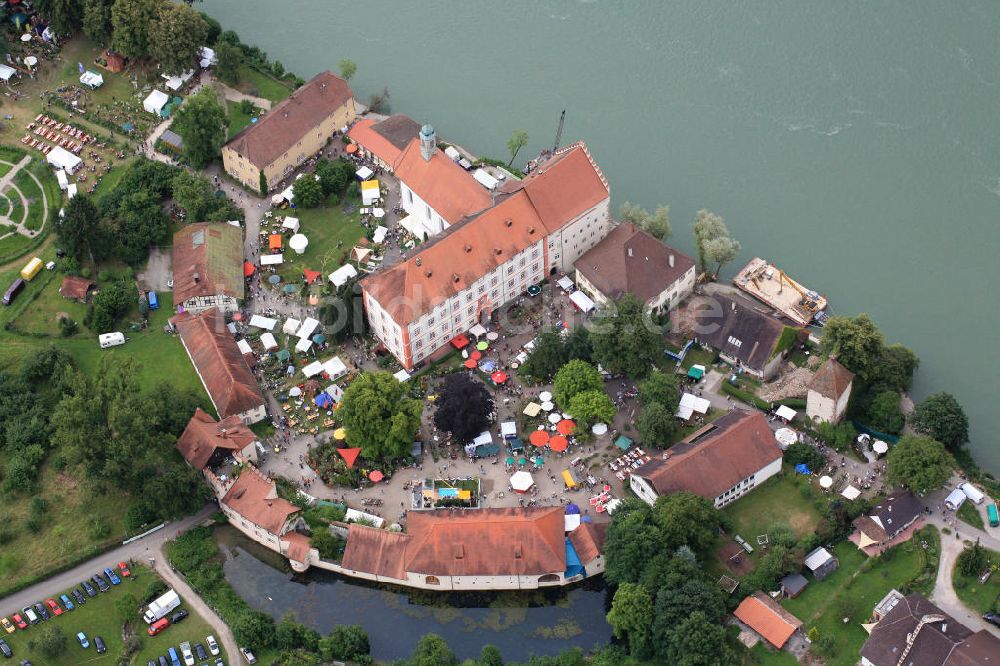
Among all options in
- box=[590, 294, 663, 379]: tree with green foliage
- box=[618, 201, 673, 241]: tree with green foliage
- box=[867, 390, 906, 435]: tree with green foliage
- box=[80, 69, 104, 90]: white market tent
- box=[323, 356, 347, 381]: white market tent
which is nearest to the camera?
box=[867, 390, 906, 435]: tree with green foliage

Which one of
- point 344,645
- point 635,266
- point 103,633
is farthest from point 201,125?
point 344,645

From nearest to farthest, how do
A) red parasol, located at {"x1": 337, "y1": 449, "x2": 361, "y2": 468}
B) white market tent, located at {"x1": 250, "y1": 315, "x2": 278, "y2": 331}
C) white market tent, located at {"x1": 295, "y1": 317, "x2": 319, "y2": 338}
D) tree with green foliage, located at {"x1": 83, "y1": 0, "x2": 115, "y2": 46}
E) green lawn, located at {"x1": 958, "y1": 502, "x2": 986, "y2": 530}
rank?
green lawn, located at {"x1": 958, "y1": 502, "x2": 986, "y2": 530}
red parasol, located at {"x1": 337, "y1": 449, "x2": 361, "y2": 468}
white market tent, located at {"x1": 295, "y1": 317, "x2": 319, "y2": 338}
white market tent, located at {"x1": 250, "y1": 315, "x2": 278, "y2": 331}
tree with green foliage, located at {"x1": 83, "y1": 0, "x2": 115, "y2": 46}

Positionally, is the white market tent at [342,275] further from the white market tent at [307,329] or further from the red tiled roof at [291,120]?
the red tiled roof at [291,120]

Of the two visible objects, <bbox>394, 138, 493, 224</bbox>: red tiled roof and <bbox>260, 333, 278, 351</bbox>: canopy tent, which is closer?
<bbox>260, 333, 278, 351</bbox>: canopy tent

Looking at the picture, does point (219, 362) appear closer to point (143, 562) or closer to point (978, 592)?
point (143, 562)

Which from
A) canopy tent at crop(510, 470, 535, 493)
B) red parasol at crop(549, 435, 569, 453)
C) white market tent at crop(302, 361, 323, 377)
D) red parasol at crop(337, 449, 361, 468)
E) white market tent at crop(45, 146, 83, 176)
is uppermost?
red parasol at crop(549, 435, 569, 453)

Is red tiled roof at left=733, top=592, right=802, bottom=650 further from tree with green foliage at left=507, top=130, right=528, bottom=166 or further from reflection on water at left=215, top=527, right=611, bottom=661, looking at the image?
tree with green foliage at left=507, top=130, right=528, bottom=166

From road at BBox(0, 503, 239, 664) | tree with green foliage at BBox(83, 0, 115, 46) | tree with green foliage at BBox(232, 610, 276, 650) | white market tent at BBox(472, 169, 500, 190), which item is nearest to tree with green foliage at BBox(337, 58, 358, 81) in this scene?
white market tent at BBox(472, 169, 500, 190)

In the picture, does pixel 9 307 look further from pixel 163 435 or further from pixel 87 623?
pixel 87 623
